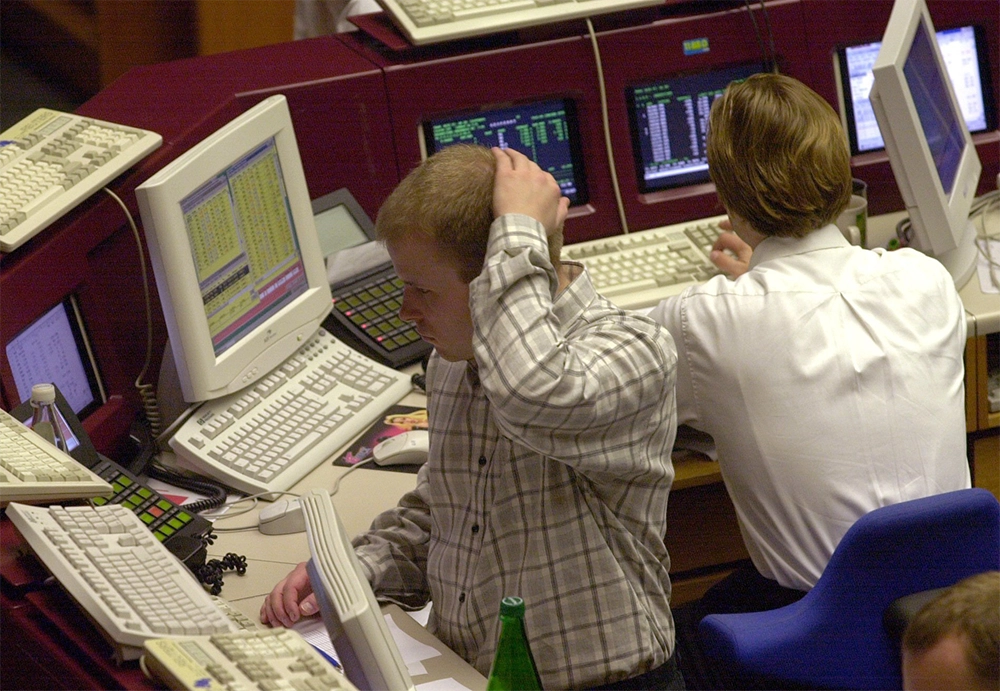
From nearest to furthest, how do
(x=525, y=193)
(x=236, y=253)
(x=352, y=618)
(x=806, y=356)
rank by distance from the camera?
(x=352, y=618) → (x=525, y=193) → (x=806, y=356) → (x=236, y=253)

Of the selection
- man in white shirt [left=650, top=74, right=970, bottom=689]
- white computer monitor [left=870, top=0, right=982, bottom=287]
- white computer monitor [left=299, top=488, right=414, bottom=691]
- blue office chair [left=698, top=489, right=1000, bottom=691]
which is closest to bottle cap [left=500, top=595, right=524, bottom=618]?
white computer monitor [left=299, top=488, right=414, bottom=691]

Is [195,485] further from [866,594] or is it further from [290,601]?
[866,594]

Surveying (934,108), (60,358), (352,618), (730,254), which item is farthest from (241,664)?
(934,108)

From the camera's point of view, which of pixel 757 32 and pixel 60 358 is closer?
pixel 60 358

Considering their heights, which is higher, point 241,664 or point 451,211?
point 451,211

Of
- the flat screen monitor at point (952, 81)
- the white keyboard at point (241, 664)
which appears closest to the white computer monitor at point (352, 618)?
the white keyboard at point (241, 664)

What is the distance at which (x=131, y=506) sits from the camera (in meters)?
1.97

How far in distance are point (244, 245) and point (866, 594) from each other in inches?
46.7

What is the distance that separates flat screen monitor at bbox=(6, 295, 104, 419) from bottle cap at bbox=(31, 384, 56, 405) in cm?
11

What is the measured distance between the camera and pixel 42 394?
1.94 meters

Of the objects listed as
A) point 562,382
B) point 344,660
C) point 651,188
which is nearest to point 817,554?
point 562,382

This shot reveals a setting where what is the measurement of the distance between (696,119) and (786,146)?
921mm

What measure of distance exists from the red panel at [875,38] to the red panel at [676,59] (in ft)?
0.12

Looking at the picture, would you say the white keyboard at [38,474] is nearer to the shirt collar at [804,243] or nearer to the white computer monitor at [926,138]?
the shirt collar at [804,243]
